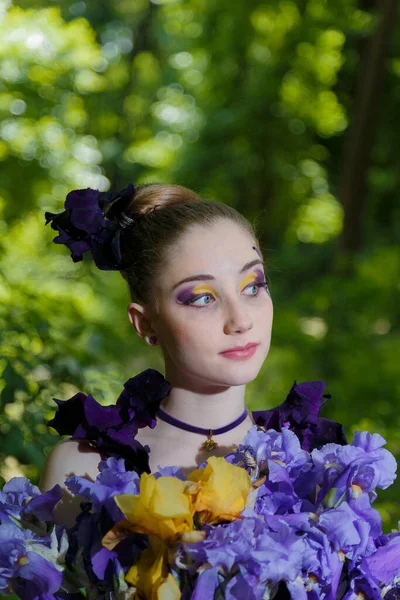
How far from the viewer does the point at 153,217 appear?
4.16 ft

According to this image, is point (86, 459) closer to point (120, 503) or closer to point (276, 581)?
point (120, 503)

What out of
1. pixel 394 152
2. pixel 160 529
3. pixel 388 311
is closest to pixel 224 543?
pixel 160 529

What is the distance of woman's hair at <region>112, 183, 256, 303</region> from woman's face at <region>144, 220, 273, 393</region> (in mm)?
24

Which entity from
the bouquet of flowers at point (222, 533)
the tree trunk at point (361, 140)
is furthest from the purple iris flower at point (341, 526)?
the tree trunk at point (361, 140)

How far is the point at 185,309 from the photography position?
3.75 feet

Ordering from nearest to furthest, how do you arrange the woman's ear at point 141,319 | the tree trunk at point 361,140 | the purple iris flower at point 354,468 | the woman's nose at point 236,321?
the purple iris flower at point 354,468
the woman's nose at point 236,321
the woman's ear at point 141,319
the tree trunk at point 361,140

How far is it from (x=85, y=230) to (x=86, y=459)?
362 mm

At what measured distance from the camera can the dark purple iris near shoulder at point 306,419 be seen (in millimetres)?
1278

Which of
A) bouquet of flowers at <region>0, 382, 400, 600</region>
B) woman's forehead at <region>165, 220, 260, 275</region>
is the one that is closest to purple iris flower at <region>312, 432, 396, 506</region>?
bouquet of flowers at <region>0, 382, 400, 600</region>

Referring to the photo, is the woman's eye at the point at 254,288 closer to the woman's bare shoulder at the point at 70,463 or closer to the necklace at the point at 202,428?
the necklace at the point at 202,428

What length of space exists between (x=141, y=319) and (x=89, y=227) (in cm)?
18

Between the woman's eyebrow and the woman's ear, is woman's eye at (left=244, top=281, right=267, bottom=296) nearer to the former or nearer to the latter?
the woman's eyebrow

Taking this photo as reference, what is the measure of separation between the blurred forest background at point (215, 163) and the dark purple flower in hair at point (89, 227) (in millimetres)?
367

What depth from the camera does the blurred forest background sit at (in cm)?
234
